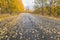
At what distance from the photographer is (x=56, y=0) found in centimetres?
5025

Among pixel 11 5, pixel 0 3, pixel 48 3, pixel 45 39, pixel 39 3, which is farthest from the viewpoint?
pixel 39 3

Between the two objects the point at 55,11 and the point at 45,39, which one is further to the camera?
the point at 55,11

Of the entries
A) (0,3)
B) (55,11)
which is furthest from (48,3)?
(0,3)

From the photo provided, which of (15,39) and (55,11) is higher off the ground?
(15,39)

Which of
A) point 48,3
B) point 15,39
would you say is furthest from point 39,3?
point 15,39

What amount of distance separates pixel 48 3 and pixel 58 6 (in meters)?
4.55

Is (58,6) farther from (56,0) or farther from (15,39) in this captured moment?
(15,39)

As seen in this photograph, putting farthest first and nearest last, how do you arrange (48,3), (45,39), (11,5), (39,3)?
1. (39,3)
2. (11,5)
3. (48,3)
4. (45,39)

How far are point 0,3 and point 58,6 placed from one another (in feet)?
55.5

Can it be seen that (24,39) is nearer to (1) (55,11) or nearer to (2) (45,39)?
(2) (45,39)

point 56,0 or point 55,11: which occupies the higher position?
point 56,0

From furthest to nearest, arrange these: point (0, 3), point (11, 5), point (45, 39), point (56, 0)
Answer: point (11, 5), point (56, 0), point (0, 3), point (45, 39)

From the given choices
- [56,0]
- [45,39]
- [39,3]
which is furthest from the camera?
[39,3]

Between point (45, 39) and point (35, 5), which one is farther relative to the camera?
point (35, 5)
